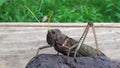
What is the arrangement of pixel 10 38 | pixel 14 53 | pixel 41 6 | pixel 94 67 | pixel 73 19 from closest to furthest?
pixel 94 67
pixel 14 53
pixel 10 38
pixel 73 19
pixel 41 6

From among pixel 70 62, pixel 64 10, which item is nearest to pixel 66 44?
pixel 70 62

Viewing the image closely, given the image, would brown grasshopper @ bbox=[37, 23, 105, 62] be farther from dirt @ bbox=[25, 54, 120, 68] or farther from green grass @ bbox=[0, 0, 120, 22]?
green grass @ bbox=[0, 0, 120, 22]

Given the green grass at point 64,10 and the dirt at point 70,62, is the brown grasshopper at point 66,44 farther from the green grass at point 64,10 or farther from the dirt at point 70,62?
the green grass at point 64,10

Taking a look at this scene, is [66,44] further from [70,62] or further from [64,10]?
[64,10]

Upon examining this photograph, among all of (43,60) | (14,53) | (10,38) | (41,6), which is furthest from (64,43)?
(41,6)

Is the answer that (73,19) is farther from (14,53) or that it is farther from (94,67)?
(94,67)

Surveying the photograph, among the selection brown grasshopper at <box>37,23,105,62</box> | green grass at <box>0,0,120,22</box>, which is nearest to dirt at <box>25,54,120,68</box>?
brown grasshopper at <box>37,23,105,62</box>
